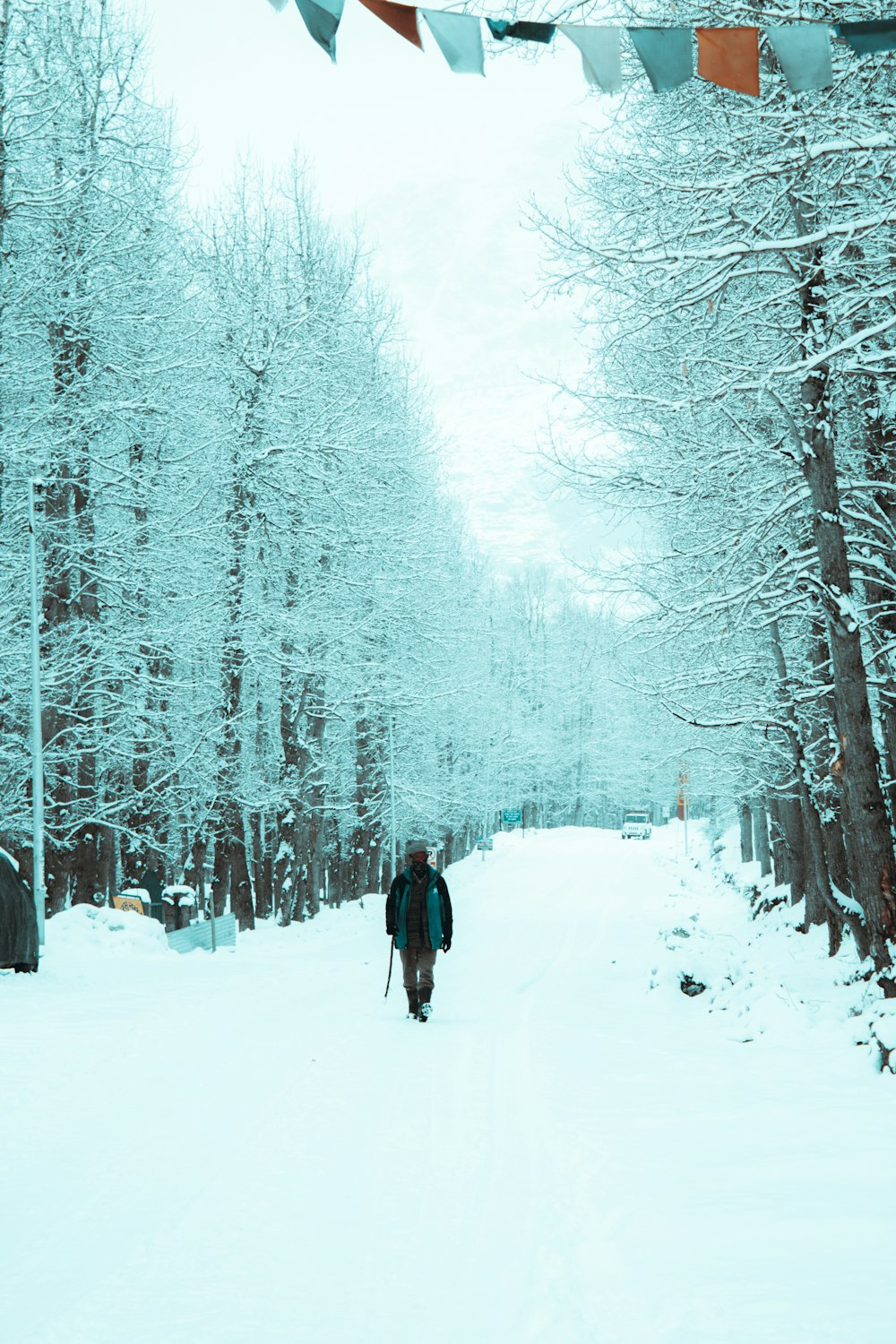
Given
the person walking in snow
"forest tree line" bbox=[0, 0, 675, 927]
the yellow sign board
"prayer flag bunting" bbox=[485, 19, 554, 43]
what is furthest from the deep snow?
the yellow sign board

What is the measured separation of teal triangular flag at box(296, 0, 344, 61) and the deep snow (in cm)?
574

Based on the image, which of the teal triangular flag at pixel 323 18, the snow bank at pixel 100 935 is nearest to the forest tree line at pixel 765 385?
the teal triangular flag at pixel 323 18

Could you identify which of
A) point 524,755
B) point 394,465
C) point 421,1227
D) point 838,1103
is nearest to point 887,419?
point 838,1103

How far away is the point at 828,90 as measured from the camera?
9156mm

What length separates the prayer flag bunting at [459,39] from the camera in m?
6.03

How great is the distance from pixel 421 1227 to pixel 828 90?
29.0 feet

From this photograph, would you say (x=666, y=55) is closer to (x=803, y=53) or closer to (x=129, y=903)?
(x=803, y=53)

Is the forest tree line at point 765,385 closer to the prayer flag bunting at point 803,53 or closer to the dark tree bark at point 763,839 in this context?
the prayer flag bunting at point 803,53

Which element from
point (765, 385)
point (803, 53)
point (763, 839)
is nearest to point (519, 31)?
point (803, 53)

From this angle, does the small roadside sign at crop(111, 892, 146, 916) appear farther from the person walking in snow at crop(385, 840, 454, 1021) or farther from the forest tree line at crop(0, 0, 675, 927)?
the person walking in snow at crop(385, 840, 454, 1021)

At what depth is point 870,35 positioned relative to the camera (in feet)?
20.1

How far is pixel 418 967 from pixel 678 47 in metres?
8.66

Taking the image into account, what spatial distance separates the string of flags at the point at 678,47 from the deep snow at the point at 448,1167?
5.87 metres

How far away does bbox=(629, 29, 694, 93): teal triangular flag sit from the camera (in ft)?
20.7
